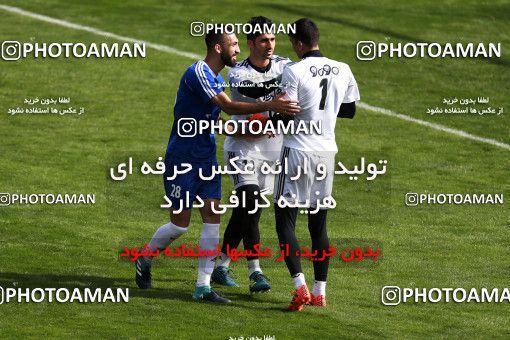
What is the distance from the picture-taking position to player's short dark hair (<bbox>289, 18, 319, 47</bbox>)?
43.4 feet

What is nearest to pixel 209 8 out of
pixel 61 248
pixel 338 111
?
pixel 61 248

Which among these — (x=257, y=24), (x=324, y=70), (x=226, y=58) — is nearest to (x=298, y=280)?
(x=324, y=70)

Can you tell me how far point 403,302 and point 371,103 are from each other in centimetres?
1065

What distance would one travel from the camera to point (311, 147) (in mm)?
13438

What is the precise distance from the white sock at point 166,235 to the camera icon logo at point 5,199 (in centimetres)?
483

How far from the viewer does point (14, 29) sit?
27.2 meters

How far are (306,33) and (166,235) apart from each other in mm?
2616

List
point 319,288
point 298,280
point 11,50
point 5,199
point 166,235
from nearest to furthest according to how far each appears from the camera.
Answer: point 298,280 → point 319,288 → point 166,235 → point 5,199 → point 11,50

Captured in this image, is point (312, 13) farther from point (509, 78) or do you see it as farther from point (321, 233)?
point (321, 233)

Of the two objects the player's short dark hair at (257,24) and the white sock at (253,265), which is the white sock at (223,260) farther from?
the player's short dark hair at (257,24)

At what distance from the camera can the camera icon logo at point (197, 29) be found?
89.1 ft

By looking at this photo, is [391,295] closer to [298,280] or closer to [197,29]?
[298,280]

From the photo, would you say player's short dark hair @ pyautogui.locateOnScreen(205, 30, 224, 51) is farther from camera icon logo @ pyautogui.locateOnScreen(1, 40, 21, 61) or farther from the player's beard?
camera icon logo @ pyautogui.locateOnScreen(1, 40, 21, 61)

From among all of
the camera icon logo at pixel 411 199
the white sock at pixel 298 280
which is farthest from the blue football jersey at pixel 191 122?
the camera icon logo at pixel 411 199
